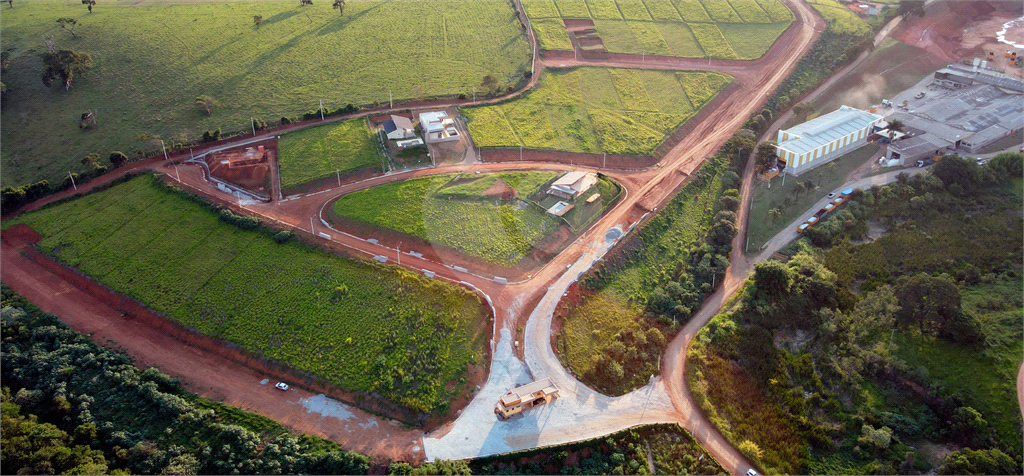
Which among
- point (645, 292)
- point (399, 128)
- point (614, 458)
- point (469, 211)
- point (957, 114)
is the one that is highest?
point (399, 128)

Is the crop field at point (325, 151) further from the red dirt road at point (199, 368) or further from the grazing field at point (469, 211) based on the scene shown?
the red dirt road at point (199, 368)

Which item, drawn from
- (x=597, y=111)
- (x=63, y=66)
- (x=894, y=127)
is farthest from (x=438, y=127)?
(x=894, y=127)

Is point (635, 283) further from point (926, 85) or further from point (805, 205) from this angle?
point (926, 85)

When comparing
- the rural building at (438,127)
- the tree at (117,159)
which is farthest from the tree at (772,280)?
the tree at (117,159)

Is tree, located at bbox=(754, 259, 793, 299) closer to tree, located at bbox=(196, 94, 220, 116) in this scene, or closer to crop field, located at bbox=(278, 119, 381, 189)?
crop field, located at bbox=(278, 119, 381, 189)

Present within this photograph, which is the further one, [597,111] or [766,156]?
[597,111]

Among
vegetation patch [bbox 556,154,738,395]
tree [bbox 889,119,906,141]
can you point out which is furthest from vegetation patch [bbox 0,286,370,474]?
tree [bbox 889,119,906,141]

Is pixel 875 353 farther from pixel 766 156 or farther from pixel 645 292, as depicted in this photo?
pixel 766 156

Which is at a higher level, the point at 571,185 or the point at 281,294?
the point at 571,185
